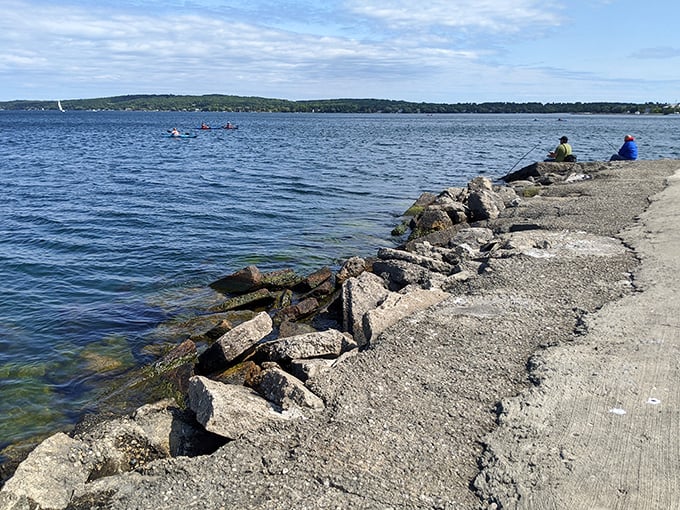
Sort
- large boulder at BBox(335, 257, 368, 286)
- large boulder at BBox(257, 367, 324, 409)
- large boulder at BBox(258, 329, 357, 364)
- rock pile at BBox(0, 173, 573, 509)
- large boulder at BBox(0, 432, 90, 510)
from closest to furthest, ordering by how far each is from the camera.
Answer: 1. large boulder at BBox(0, 432, 90, 510)
2. rock pile at BBox(0, 173, 573, 509)
3. large boulder at BBox(257, 367, 324, 409)
4. large boulder at BBox(258, 329, 357, 364)
5. large boulder at BBox(335, 257, 368, 286)

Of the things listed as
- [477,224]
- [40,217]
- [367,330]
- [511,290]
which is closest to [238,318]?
[367,330]

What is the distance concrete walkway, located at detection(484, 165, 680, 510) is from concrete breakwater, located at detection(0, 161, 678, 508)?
0.17 metres

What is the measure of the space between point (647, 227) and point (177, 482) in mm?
10965

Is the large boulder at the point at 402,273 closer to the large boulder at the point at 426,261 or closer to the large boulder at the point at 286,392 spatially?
the large boulder at the point at 426,261

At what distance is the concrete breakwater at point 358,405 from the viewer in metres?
4.43

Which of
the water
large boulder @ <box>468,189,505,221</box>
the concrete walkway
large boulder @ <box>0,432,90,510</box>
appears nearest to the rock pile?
large boulder @ <box>0,432,90,510</box>

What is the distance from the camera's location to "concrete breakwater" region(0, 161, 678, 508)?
4.43 metres

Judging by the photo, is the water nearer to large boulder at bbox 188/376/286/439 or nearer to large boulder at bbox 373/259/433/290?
large boulder at bbox 188/376/286/439

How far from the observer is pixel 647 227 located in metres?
12.0

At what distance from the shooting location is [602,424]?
4996 millimetres

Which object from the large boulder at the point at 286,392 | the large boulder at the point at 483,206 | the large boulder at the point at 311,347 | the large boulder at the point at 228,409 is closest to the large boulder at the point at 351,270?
the large boulder at the point at 311,347

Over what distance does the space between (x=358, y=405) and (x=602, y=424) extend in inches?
84.5

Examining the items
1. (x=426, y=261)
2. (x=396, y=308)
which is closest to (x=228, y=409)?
(x=396, y=308)

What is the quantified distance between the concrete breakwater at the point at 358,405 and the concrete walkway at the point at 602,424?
169mm
